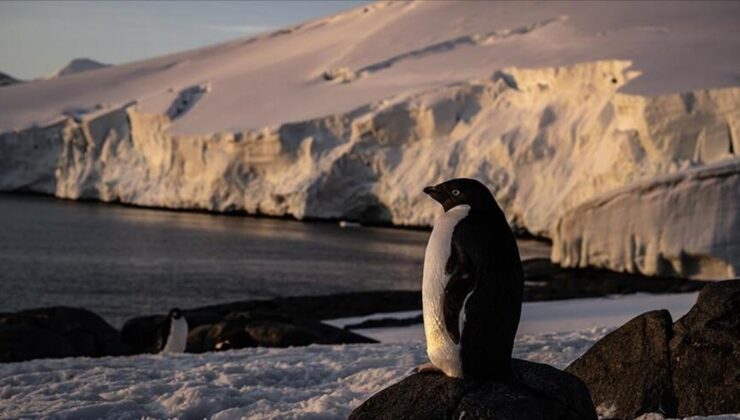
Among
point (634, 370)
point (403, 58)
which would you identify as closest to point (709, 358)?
point (634, 370)

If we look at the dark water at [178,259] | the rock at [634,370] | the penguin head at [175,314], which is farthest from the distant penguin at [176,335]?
the dark water at [178,259]

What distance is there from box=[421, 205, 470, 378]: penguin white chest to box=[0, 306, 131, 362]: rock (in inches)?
325

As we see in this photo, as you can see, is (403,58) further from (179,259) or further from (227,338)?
(227,338)

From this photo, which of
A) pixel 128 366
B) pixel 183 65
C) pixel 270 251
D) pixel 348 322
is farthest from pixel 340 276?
pixel 183 65

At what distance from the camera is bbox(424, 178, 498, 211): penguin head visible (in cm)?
Answer: 574

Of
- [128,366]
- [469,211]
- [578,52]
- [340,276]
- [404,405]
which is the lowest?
[340,276]

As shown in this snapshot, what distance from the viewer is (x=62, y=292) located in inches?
1181

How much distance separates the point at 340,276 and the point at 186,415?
1095 inches

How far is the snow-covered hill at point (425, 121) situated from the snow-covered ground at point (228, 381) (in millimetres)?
18263

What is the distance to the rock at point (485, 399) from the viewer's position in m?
5.41

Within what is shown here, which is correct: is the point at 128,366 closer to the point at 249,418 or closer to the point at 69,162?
the point at 249,418

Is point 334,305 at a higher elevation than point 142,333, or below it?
below

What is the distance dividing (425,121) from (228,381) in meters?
40.8

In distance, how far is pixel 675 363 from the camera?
7074 millimetres
